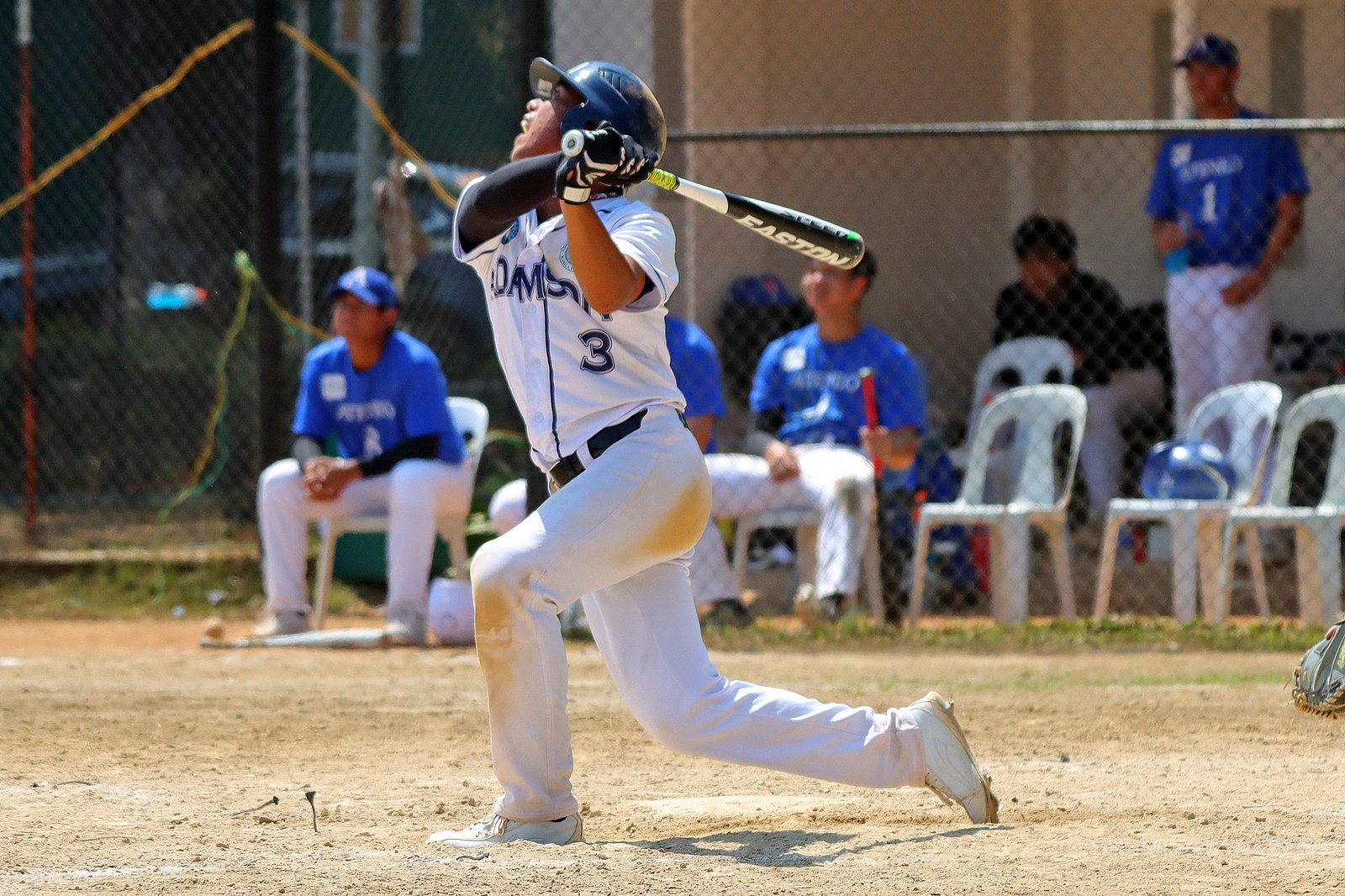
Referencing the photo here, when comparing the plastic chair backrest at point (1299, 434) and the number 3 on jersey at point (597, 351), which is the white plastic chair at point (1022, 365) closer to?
the plastic chair backrest at point (1299, 434)

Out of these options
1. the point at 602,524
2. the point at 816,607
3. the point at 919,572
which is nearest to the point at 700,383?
the point at 816,607

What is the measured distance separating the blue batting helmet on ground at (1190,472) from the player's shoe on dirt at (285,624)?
12.4 ft

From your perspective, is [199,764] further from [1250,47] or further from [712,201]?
[1250,47]

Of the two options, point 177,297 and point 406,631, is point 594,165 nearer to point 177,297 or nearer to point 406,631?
point 406,631

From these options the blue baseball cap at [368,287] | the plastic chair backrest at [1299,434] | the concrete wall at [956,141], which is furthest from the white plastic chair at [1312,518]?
the blue baseball cap at [368,287]

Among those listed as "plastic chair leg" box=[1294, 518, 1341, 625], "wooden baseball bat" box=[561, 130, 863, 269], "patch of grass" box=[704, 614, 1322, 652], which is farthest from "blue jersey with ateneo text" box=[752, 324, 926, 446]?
"wooden baseball bat" box=[561, 130, 863, 269]

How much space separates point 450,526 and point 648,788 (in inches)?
145

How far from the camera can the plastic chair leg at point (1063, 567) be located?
25.4 feet

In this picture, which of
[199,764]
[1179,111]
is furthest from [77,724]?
[1179,111]

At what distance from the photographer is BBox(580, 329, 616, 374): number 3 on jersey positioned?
3.70 metres

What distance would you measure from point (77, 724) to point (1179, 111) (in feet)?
21.8

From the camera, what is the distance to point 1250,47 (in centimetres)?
1028

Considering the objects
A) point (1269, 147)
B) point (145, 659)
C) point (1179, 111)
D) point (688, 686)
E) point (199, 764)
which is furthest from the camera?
point (1179, 111)

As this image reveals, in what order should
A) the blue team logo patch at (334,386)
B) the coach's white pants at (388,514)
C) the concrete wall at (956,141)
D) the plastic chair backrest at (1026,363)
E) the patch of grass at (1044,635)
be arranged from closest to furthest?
the patch of grass at (1044,635)
the coach's white pants at (388,514)
the blue team logo patch at (334,386)
the plastic chair backrest at (1026,363)
the concrete wall at (956,141)
